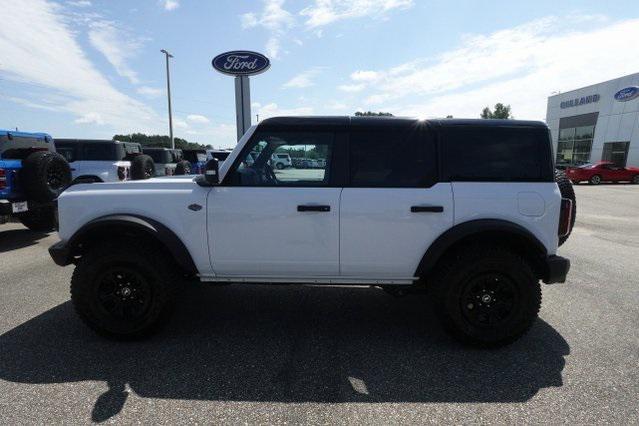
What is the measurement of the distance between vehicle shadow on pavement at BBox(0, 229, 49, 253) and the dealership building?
1371 inches

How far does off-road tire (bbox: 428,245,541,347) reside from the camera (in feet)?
10.6

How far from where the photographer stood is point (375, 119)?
3.38m

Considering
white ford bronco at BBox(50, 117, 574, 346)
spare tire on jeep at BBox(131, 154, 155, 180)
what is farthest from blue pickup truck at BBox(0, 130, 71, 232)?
white ford bronco at BBox(50, 117, 574, 346)

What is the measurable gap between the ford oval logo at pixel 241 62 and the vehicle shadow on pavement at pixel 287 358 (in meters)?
13.1

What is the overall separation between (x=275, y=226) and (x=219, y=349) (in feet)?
3.75

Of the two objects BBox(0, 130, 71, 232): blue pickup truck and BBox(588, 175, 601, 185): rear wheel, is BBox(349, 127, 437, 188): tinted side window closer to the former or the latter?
BBox(0, 130, 71, 232): blue pickup truck

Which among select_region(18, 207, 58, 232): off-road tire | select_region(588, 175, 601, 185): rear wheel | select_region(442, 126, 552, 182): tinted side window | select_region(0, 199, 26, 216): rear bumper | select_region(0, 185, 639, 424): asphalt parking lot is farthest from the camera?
select_region(588, 175, 601, 185): rear wheel

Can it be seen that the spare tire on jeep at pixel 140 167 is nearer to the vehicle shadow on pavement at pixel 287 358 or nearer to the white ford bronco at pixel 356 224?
the vehicle shadow on pavement at pixel 287 358

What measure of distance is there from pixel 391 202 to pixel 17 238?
7.89 meters

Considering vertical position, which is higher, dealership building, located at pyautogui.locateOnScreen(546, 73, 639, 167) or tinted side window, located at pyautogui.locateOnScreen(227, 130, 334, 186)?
dealership building, located at pyautogui.locateOnScreen(546, 73, 639, 167)

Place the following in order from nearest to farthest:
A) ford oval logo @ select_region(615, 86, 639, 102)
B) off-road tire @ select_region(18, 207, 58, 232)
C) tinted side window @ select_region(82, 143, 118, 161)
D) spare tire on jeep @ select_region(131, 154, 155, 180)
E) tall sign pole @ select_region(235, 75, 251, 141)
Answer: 1. off-road tire @ select_region(18, 207, 58, 232)
2. tinted side window @ select_region(82, 143, 118, 161)
3. spare tire on jeep @ select_region(131, 154, 155, 180)
4. tall sign pole @ select_region(235, 75, 251, 141)
5. ford oval logo @ select_region(615, 86, 639, 102)

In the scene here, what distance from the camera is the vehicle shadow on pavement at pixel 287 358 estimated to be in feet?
8.89

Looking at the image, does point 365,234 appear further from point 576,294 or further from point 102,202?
point 576,294

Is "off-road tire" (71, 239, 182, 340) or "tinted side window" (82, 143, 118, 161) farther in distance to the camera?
"tinted side window" (82, 143, 118, 161)
